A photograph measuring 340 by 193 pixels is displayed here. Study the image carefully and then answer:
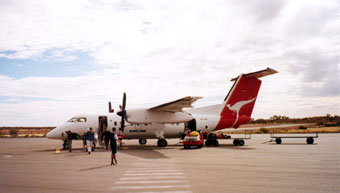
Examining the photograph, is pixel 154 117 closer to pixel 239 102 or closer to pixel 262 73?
pixel 239 102

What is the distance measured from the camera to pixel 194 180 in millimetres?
9023

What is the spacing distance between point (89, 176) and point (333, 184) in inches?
308

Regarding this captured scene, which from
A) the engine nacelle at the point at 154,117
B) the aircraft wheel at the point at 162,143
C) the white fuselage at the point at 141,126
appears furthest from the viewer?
the aircraft wheel at the point at 162,143

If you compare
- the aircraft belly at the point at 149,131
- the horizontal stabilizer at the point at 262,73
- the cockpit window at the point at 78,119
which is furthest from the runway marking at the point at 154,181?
the horizontal stabilizer at the point at 262,73

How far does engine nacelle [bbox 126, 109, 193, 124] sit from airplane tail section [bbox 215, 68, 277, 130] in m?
3.76

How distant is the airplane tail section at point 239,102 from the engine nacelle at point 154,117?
3.76m

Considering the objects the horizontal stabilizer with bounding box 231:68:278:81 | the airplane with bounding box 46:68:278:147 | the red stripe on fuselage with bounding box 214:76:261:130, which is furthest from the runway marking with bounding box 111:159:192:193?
the red stripe on fuselage with bounding box 214:76:261:130

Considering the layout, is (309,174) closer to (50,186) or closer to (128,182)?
(128,182)

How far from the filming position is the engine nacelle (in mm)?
22781

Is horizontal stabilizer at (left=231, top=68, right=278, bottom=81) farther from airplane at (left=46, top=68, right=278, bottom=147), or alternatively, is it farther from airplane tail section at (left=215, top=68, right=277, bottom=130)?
airplane tail section at (left=215, top=68, right=277, bottom=130)

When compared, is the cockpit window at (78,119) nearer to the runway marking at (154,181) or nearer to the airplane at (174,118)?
the airplane at (174,118)

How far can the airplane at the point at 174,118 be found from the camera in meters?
23.1

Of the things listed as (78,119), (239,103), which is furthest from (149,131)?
(239,103)

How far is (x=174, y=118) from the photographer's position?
23984 millimetres
